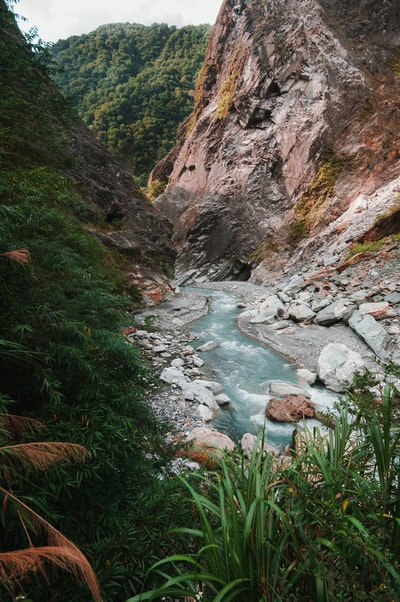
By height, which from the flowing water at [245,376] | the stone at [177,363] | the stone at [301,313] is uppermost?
the stone at [301,313]

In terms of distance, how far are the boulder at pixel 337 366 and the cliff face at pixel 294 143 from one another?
9.25 metres

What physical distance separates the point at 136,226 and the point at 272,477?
1519 centimetres

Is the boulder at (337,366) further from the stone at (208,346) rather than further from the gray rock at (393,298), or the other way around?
the stone at (208,346)

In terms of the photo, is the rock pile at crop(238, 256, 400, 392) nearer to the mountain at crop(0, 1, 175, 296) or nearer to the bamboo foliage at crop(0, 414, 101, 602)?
the bamboo foliage at crop(0, 414, 101, 602)

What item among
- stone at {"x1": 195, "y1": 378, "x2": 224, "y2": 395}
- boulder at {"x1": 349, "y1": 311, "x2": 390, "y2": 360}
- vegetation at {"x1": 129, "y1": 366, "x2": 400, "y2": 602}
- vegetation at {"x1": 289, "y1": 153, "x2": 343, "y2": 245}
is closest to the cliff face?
vegetation at {"x1": 289, "y1": 153, "x2": 343, "y2": 245}

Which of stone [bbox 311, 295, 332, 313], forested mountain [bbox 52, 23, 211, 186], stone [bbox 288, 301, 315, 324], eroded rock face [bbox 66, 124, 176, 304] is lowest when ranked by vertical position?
stone [bbox 288, 301, 315, 324]

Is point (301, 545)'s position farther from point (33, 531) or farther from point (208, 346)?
point (208, 346)

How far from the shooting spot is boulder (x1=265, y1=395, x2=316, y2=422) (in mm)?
5215

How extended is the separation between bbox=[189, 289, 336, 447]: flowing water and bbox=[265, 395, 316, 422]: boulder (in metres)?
0.13

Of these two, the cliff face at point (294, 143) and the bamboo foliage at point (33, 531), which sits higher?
the cliff face at point (294, 143)

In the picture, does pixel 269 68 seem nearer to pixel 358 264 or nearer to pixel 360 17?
pixel 360 17

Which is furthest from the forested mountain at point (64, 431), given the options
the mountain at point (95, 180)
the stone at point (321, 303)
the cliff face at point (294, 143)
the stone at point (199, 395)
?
the cliff face at point (294, 143)

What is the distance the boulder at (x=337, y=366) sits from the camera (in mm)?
6055

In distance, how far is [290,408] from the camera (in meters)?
5.38
